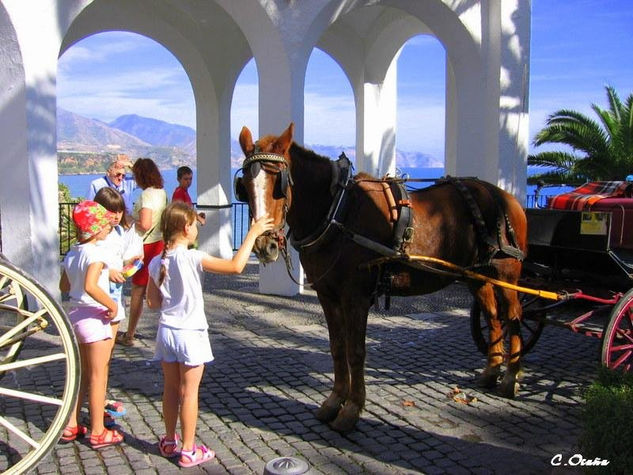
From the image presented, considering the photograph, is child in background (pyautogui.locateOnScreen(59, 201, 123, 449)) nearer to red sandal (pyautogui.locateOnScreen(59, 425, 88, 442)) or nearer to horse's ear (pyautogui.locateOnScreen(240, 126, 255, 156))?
red sandal (pyautogui.locateOnScreen(59, 425, 88, 442))

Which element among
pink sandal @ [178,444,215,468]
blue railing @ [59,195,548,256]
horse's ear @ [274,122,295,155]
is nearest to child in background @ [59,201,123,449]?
pink sandal @ [178,444,215,468]

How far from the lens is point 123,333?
7062mm

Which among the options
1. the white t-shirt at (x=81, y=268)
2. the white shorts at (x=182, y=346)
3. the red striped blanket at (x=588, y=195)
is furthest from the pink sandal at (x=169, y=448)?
the red striped blanket at (x=588, y=195)

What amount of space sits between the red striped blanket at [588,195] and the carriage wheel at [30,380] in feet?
17.7

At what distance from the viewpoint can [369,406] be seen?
505cm

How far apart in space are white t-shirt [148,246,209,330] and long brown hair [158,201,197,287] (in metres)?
0.04

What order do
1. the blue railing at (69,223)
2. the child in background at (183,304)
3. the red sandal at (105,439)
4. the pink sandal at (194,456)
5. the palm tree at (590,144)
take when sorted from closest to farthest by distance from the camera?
the child in background at (183,304) < the pink sandal at (194,456) < the red sandal at (105,439) < the blue railing at (69,223) < the palm tree at (590,144)

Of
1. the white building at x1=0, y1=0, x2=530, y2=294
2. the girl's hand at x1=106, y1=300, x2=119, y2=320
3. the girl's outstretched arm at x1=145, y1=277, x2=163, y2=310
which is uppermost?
the white building at x1=0, y1=0, x2=530, y2=294

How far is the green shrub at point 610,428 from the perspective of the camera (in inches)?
129

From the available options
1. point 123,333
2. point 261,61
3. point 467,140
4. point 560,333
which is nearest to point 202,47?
point 261,61

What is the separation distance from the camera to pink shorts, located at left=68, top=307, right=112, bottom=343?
161 inches

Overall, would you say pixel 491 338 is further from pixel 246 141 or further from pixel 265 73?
pixel 265 73

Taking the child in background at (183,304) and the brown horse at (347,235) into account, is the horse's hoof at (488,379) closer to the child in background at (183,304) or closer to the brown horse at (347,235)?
the brown horse at (347,235)

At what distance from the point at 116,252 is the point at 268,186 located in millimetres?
1203
